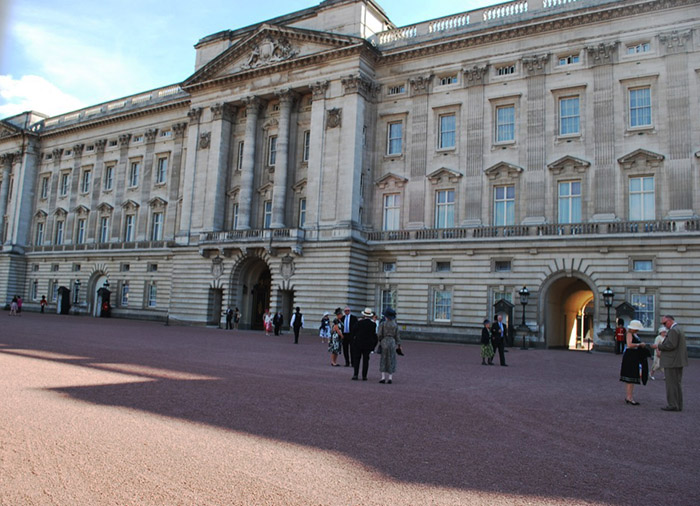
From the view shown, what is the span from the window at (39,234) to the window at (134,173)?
48.5ft

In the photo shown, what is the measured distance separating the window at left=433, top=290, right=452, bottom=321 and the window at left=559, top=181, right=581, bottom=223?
8.21 m

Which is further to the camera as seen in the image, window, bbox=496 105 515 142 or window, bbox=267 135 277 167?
window, bbox=267 135 277 167

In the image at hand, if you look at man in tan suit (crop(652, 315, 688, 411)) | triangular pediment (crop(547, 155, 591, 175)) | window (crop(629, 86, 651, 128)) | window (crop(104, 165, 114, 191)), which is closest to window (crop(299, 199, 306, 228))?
triangular pediment (crop(547, 155, 591, 175))

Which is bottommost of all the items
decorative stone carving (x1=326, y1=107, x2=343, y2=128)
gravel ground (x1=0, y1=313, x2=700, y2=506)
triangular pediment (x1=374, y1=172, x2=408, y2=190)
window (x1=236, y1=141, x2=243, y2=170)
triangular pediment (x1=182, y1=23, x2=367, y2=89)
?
gravel ground (x1=0, y1=313, x2=700, y2=506)

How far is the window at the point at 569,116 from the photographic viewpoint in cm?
3540

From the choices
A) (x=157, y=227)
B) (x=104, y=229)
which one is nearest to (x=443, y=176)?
(x=157, y=227)

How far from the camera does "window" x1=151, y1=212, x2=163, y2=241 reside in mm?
54281

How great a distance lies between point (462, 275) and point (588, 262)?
7360 mm

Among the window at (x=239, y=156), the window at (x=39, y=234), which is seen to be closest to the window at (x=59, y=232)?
the window at (x=39, y=234)

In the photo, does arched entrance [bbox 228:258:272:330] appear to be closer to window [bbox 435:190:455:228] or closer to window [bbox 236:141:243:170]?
window [bbox 236:141:243:170]

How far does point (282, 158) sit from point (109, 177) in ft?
80.9

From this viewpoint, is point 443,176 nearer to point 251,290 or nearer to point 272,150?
point 272,150

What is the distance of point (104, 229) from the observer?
58.9m

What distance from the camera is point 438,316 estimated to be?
38.0 m
